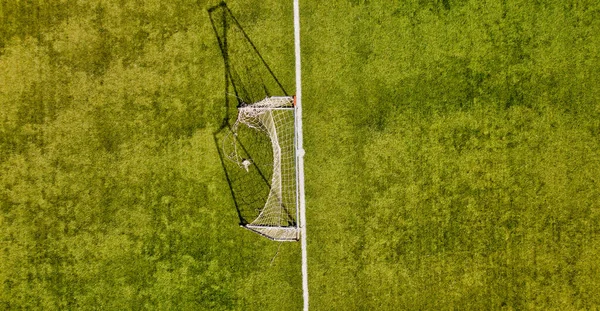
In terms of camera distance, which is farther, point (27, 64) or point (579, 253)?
point (27, 64)

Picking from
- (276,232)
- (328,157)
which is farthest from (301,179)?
(276,232)

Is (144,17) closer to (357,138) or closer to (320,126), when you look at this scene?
(320,126)

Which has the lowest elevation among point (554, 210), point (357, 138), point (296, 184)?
point (554, 210)

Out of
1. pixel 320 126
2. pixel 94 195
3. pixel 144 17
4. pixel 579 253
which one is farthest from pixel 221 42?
pixel 579 253

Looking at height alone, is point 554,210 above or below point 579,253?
above

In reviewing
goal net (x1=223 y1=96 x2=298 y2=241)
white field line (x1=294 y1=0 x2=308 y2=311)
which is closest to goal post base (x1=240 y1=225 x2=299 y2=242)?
goal net (x1=223 y1=96 x2=298 y2=241)

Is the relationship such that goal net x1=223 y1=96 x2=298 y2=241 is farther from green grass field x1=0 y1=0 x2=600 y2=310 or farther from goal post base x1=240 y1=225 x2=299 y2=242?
green grass field x1=0 y1=0 x2=600 y2=310
